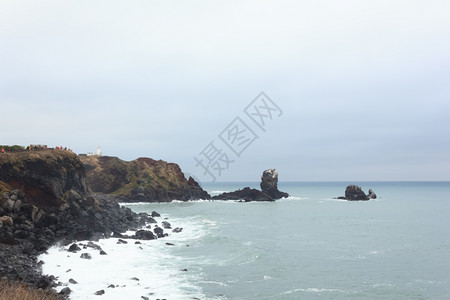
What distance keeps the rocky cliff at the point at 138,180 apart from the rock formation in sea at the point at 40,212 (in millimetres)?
63892

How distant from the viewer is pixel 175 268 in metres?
32.3

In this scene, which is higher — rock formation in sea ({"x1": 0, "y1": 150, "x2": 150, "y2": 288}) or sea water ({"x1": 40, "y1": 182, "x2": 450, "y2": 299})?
rock formation in sea ({"x1": 0, "y1": 150, "x2": 150, "y2": 288})

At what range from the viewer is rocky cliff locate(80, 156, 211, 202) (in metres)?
124

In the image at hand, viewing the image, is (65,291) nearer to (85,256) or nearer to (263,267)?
(85,256)

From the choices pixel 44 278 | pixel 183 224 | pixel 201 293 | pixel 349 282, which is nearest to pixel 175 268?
pixel 201 293

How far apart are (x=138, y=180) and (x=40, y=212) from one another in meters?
90.1

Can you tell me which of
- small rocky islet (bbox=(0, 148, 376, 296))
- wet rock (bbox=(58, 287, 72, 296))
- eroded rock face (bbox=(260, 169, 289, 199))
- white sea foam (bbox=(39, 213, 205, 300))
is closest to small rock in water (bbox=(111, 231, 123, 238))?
small rocky islet (bbox=(0, 148, 376, 296))

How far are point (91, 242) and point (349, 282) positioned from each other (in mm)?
27231

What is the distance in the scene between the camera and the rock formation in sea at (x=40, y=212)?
30047 mm

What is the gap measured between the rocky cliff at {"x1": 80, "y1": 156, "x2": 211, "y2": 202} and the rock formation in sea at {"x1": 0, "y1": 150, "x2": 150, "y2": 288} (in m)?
63.9

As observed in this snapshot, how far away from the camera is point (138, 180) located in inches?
5123

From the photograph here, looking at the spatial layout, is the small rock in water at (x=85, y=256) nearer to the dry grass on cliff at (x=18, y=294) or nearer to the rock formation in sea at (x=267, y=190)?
the dry grass on cliff at (x=18, y=294)

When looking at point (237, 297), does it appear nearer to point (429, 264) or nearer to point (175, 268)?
point (175, 268)

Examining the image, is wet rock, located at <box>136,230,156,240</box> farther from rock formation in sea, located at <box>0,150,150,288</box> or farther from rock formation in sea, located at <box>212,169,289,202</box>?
rock formation in sea, located at <box>212,169,289,202</box>
